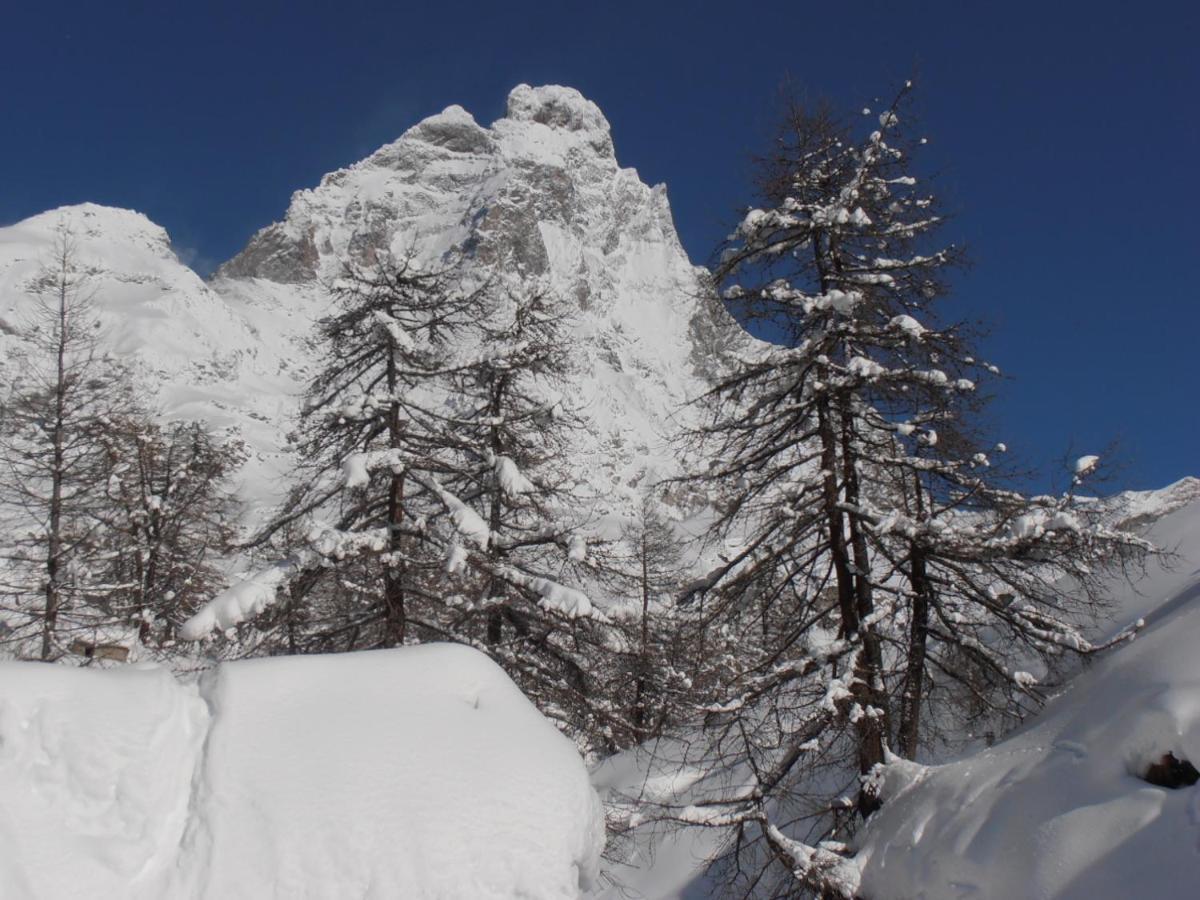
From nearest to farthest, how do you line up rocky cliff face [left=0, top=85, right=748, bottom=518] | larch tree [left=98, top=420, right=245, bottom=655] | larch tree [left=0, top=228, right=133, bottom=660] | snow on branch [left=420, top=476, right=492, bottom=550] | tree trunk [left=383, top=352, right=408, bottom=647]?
snow on branch [left=420, top=476, right=492, bottom=550]
tree trunk [left=383, top=352, right=408, bottom=647]
larch tree [left=0, top=228, right=133, bottom=660]
larch tree [left=98, top=420, right=245, bottom=655]
rocky cliff face [left=0, top=85, right=748, bottom=518]

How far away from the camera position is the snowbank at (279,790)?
2.82 metres

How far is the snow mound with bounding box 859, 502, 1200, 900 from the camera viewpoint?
122 inches

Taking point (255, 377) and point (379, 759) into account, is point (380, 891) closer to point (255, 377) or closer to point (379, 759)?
point (379, 759)

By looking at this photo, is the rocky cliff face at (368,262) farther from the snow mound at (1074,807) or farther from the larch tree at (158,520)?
the snow mound at (1074,807)

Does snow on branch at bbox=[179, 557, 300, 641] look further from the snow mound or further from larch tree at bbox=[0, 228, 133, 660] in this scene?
the snow mound

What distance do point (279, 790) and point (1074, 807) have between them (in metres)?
3.50

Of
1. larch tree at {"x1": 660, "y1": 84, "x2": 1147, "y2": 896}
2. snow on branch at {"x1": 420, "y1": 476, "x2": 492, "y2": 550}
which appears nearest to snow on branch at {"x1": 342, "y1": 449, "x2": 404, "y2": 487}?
snow on branch at {"x1": 420, "y1": 476, "x2": 492, "y2": 550}

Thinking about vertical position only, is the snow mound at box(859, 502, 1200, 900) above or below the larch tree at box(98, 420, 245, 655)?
below

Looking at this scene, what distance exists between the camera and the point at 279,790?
308 cm

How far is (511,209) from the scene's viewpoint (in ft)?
589

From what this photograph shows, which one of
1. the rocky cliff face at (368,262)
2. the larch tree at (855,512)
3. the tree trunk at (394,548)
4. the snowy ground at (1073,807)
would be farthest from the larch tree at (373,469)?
the rocky cliff face at (368,262)

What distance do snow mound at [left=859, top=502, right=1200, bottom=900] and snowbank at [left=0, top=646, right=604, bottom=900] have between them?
1.87m

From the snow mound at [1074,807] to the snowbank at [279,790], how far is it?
6.13 feet

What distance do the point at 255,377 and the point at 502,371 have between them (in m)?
141
